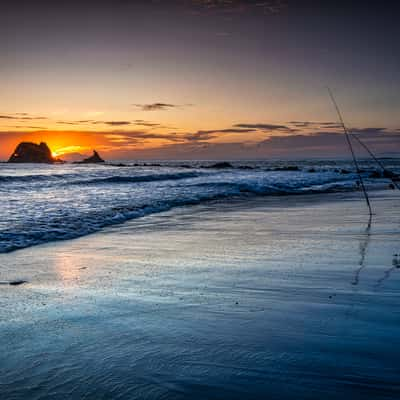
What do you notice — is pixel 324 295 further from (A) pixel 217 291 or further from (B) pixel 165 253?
(B) pixel 165 253

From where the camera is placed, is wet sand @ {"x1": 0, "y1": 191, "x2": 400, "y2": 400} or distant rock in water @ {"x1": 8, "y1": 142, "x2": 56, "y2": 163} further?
distant rock in water @ {"x1": 8, "y1": 142, "x2": 56, "y2": 163}

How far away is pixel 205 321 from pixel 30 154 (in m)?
129

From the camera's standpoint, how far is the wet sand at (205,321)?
7.40ft

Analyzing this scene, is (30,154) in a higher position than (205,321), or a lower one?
higher

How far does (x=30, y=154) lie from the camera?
396 feet

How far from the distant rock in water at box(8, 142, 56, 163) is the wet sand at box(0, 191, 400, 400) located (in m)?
124

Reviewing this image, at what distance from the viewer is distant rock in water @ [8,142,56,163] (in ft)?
396

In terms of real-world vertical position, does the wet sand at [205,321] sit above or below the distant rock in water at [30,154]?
below

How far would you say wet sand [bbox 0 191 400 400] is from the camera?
2.26 metres

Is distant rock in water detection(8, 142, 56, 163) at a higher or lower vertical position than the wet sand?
higher

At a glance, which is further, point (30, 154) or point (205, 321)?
point (30, 154)

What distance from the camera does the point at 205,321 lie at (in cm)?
320

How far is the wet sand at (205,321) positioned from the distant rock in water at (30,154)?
12430cm

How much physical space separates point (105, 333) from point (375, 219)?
752cm
